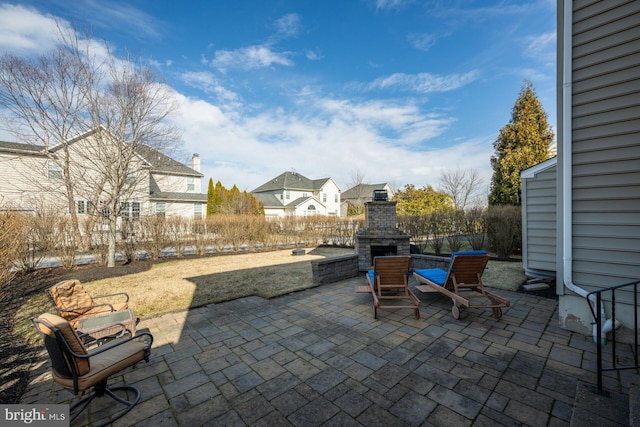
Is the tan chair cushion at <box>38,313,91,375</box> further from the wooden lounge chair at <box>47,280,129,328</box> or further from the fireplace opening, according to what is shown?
the fireplace opening

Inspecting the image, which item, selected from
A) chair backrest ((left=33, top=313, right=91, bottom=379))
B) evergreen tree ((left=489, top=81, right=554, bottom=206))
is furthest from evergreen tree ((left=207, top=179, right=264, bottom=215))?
chair backrest ((left=33, top=313, right=91, bottom=379))

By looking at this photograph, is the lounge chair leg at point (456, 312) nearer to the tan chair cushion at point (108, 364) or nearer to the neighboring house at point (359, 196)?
the tan chair cushion at point (108, 364)

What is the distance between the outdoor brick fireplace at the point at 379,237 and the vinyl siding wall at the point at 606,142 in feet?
14.4

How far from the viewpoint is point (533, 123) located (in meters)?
16.6

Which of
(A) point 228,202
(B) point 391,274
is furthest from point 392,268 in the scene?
(A) point 228,202

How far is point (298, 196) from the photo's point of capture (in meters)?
39.5

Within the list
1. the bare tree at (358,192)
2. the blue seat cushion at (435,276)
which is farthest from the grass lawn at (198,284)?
the bare tree at (358,192)

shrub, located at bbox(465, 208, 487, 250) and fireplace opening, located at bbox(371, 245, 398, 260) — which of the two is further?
shrub, located at bbox(465, 208, 487, 250)

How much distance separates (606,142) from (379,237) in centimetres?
520

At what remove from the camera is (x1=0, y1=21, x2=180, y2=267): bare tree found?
396 inches

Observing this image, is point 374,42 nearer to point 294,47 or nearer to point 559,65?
point 294,47

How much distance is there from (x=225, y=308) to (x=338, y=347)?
9.01ft

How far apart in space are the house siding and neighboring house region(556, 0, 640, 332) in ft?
11.1

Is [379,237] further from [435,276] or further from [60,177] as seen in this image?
[60,177]
